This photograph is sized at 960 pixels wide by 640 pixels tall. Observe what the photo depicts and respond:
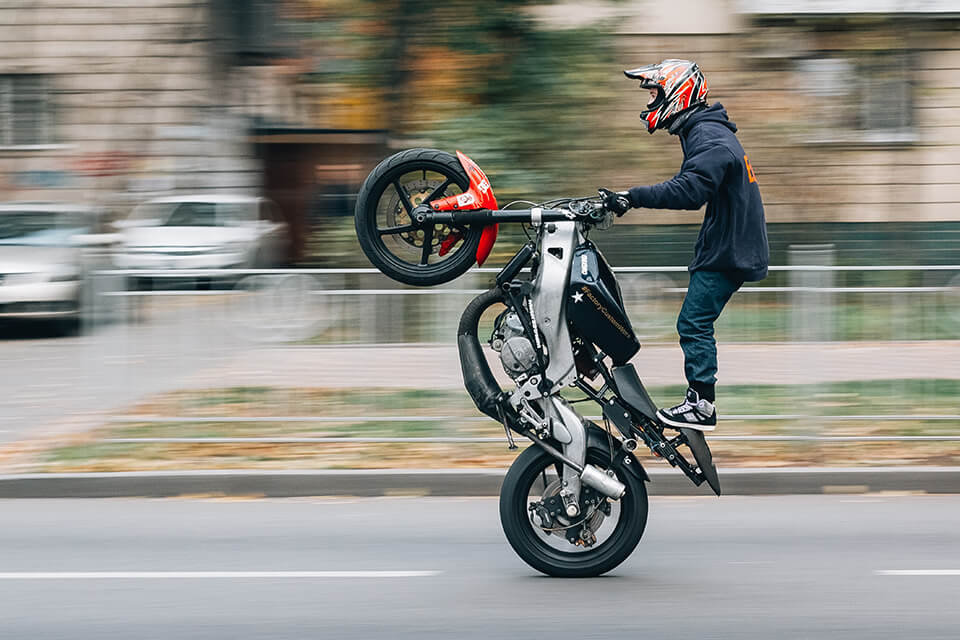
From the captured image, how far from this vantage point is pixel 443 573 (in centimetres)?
565

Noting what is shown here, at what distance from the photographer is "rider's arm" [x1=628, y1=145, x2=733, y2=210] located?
204 inches

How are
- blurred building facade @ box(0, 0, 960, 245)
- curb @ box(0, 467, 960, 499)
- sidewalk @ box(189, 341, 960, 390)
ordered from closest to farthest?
curb @ box(0, 467, 960, 499), sidewalk @ box(189, 341, 960, 390), blurred building facade @ box(0, 0, 960, 245)

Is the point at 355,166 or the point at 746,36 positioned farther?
the point at 746,36

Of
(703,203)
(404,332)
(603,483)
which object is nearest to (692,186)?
(703,203)

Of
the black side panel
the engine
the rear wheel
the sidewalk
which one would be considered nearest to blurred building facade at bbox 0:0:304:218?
the sidewalk

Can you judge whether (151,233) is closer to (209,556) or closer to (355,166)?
(355,166)

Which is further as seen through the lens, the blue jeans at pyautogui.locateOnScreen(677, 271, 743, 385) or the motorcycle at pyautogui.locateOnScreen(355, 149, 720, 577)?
Result: the blue jeans at pyautogui.locateOnScreen(677, 271, 743, 385)

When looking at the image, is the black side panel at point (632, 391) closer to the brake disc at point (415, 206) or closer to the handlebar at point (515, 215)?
the handlebar at point (515, 215)

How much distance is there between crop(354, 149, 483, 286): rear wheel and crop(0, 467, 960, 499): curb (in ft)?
7.03

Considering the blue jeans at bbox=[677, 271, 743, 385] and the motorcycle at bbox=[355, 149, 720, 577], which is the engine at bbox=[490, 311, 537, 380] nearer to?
the motorcycle at bbox=[355, 149, 720, 577]

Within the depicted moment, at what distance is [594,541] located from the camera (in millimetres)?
5512

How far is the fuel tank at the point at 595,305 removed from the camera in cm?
531

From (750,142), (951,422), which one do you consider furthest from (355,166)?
(951,422)

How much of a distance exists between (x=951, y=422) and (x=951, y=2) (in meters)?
12.2
